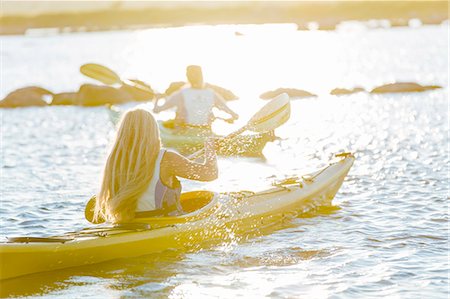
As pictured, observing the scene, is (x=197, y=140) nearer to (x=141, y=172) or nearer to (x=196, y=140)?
(x=196, y=140)

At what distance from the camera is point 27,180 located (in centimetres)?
1384

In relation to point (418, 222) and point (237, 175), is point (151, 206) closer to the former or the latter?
point (418, 222)

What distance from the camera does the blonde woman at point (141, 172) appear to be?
7.70 meters

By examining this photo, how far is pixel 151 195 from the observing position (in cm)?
816

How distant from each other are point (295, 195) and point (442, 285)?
298cm

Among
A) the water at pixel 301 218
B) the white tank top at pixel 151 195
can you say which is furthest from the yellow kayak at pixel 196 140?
the white tank top at pixel 151 195

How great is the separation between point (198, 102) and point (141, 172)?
6965mm

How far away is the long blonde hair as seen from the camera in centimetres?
767

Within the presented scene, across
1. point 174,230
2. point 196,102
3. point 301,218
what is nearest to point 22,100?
point 196,102

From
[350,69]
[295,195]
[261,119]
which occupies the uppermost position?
[350,69]

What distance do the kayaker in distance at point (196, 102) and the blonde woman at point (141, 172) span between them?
6368 mm

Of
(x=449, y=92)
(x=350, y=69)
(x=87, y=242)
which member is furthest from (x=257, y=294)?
(x=350, y=69)

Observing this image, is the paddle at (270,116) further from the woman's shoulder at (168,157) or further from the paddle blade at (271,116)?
the woman's shoulder at (168,157)

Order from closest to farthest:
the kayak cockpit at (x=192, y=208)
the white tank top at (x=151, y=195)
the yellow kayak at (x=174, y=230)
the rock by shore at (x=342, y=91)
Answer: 1. the yellow kayak at (x=174, y=230)
2. the white tank top at (x=151, y=195)
3. the kayak cockpit at (x=192, y=208)
4. the rock by shore at (x=342, y=91)
